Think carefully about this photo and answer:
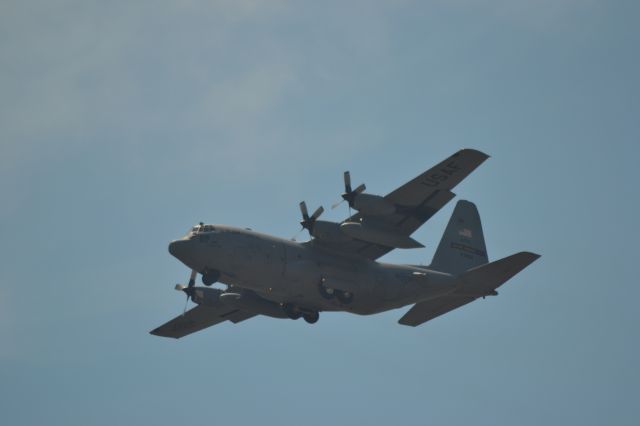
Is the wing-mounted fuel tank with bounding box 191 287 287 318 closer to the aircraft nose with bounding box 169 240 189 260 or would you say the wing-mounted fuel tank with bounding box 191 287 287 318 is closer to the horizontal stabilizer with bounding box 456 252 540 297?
the aircraft nose with bounding box 169 240 189 260

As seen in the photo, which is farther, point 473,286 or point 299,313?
point 473,286

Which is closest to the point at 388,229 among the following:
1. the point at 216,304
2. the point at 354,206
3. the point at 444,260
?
the point at 354,206

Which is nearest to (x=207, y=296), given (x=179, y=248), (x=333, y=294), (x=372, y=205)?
(x=179, y=248)

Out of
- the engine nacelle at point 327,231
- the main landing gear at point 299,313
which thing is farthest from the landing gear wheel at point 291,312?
the engine nacelle at point 327,231

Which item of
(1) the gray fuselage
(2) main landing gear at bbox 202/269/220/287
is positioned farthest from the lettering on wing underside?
(2) main landing gear at bbox 202/269/220/287

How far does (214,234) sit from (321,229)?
4.38 metres

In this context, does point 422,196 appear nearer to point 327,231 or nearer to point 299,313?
point 327,231

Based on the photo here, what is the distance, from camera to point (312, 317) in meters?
38.0

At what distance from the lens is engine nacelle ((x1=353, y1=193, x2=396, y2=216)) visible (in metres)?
35.6

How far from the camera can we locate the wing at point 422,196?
115 ft

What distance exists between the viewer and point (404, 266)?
38.6 meters

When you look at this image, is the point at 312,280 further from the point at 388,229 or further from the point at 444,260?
the point at 444,260

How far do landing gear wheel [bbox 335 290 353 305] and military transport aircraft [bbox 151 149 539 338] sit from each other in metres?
0.04

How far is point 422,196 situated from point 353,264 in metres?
4.31
